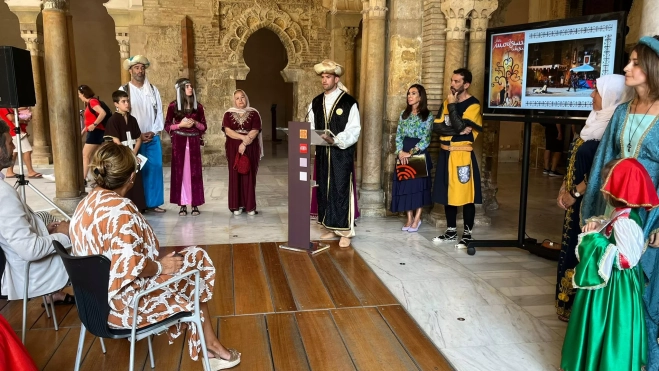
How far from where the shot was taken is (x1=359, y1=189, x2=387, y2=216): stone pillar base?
636cm

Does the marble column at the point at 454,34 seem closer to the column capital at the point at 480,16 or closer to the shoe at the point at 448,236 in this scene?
the column capital at the point at 480,16

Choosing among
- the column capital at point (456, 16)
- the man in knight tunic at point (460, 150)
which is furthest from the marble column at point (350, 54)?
the man in knight tunic at point (460, 150)

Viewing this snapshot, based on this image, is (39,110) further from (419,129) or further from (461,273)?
(461,273)

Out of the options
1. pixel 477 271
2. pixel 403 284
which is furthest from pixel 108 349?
pixel 477 271

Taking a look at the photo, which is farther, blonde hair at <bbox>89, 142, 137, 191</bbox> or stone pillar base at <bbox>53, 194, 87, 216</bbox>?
stone pillar base at <bbox>53, 194, 87, 216</bbox>

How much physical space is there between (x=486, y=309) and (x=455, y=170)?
1.73 metres

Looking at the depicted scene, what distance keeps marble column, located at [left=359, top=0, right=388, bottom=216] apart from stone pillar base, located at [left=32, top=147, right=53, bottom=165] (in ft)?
24.6

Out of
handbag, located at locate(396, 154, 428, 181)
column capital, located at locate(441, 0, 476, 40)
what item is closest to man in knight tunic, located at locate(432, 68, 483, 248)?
handbag, located at locate(396, 154, 428, 181)

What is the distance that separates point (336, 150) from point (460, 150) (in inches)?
47.0

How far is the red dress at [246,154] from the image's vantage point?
612cm

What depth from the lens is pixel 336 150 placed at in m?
4.91

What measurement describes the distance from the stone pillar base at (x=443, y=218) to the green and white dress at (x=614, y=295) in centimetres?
A: 332

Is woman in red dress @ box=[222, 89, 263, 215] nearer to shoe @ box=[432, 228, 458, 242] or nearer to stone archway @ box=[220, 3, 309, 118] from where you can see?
shoe @ box=[432, 228, 458, 242]

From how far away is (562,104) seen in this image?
404cm
